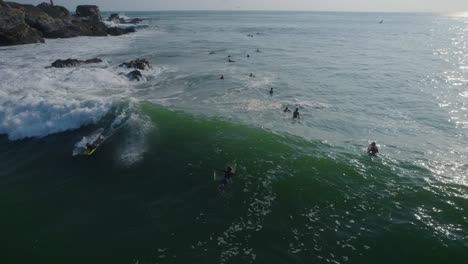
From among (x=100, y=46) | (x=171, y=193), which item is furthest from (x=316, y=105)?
(x=100, y=46)

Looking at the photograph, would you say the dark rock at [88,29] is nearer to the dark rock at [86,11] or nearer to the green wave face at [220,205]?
the dark rock at [86,11]

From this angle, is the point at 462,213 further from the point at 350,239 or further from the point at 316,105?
the point at 316,105

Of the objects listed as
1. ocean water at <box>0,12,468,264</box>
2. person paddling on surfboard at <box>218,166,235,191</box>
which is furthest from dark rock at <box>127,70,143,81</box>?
person paddling on surfboard at <box>218,166,235,191</box>

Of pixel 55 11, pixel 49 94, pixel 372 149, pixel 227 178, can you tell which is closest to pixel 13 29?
pixel 49 94

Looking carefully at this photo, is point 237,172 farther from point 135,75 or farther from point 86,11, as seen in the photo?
point 86,11

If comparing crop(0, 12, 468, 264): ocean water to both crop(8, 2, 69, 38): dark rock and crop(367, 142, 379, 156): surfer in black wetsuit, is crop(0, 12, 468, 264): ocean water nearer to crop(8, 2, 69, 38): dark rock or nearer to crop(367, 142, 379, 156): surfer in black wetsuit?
crop(367, 142, 379, 156): surfer in black wetsuit

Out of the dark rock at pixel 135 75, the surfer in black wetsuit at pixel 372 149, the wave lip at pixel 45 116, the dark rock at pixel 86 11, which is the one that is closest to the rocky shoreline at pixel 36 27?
the dark rock at pixel 86 11
